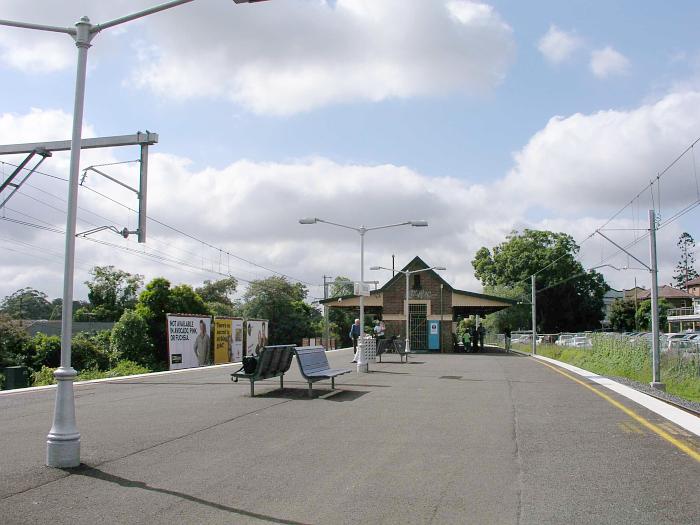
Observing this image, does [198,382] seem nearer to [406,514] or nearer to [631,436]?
[631,436]

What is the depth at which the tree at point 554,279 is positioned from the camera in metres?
86.1

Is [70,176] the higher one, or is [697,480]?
[70,176]

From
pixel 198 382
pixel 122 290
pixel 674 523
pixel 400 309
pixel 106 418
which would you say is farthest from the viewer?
pixel 122 290

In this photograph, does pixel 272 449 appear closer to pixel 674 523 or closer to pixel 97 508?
pixel 97 508

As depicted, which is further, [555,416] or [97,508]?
[555,416]

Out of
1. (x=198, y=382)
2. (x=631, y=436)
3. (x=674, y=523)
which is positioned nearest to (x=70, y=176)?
(x=674, y=523)

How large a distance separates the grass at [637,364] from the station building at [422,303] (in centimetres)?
1403

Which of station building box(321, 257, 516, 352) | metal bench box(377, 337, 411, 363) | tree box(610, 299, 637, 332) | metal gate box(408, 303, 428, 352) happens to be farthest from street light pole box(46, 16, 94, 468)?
tree box(610, 299, 637, 332)

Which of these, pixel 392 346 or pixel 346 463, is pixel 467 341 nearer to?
pixel 392 346

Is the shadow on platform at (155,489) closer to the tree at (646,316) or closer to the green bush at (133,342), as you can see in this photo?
the green bush at (133,342)

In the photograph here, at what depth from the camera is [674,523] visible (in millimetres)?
5230

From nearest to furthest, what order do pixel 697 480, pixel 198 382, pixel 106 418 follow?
pixel 697 480 < pixel 106 418 < pixel 198 382

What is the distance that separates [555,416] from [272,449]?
4.97 meters

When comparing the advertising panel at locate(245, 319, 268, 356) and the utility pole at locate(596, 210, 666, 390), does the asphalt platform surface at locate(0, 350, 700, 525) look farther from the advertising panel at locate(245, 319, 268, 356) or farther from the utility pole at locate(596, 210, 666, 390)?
the advertising panel at locate(245, 319, 268, 356)
